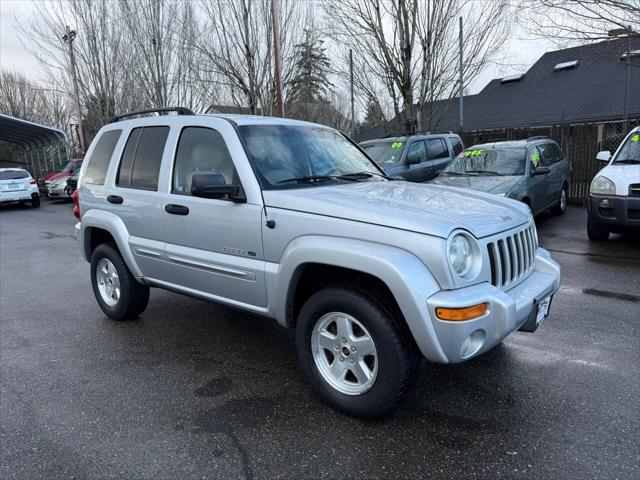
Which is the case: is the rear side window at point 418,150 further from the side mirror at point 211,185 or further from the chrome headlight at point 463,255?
the chrome headlight at point 463,255

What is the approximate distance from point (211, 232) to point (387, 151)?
7945 millimetres

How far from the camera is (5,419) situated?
3137 millimetres

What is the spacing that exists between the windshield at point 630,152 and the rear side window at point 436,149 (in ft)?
13.6

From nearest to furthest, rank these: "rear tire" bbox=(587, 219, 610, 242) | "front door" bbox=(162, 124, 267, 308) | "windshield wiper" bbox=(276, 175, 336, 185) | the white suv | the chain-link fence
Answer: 1. "front door" bbox=(162, 124, 267, 308)
2. "windshield wiper" bbox=(276, 175, 336, 185)
3. "rear tire" bbox=(587, 219, 610, 242)
4. the chain-link fence
5. the white suv

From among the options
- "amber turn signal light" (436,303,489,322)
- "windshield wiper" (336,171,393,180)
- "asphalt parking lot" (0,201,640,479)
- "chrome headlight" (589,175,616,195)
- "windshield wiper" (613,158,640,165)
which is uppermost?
"windshield wiper" (336,171,393,180)

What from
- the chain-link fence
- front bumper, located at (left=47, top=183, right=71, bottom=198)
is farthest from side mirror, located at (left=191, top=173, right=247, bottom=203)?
front bumper, located at (left=47, top=183, right=71, bottom=198)

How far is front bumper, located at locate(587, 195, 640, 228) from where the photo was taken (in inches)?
269

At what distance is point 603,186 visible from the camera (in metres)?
7.18

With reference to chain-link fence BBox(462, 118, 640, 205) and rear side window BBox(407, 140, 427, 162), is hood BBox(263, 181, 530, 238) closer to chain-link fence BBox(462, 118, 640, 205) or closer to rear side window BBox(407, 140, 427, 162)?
rear side window BBox(407, 140, 427, 162)

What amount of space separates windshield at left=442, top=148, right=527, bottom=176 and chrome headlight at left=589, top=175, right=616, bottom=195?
1.38 m

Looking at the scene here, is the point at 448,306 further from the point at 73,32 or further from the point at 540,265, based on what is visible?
the point at 73,32

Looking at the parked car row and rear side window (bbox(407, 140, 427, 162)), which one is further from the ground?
rear side window (bbox(407, 140, 427, 162))

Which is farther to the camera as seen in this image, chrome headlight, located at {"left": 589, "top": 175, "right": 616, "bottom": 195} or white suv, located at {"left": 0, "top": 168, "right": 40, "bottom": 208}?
white suv, located at {"left": 0, "top": 168, "right": 40, "bottom": 208}

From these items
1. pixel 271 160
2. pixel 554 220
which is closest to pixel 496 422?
pixel 271 160
